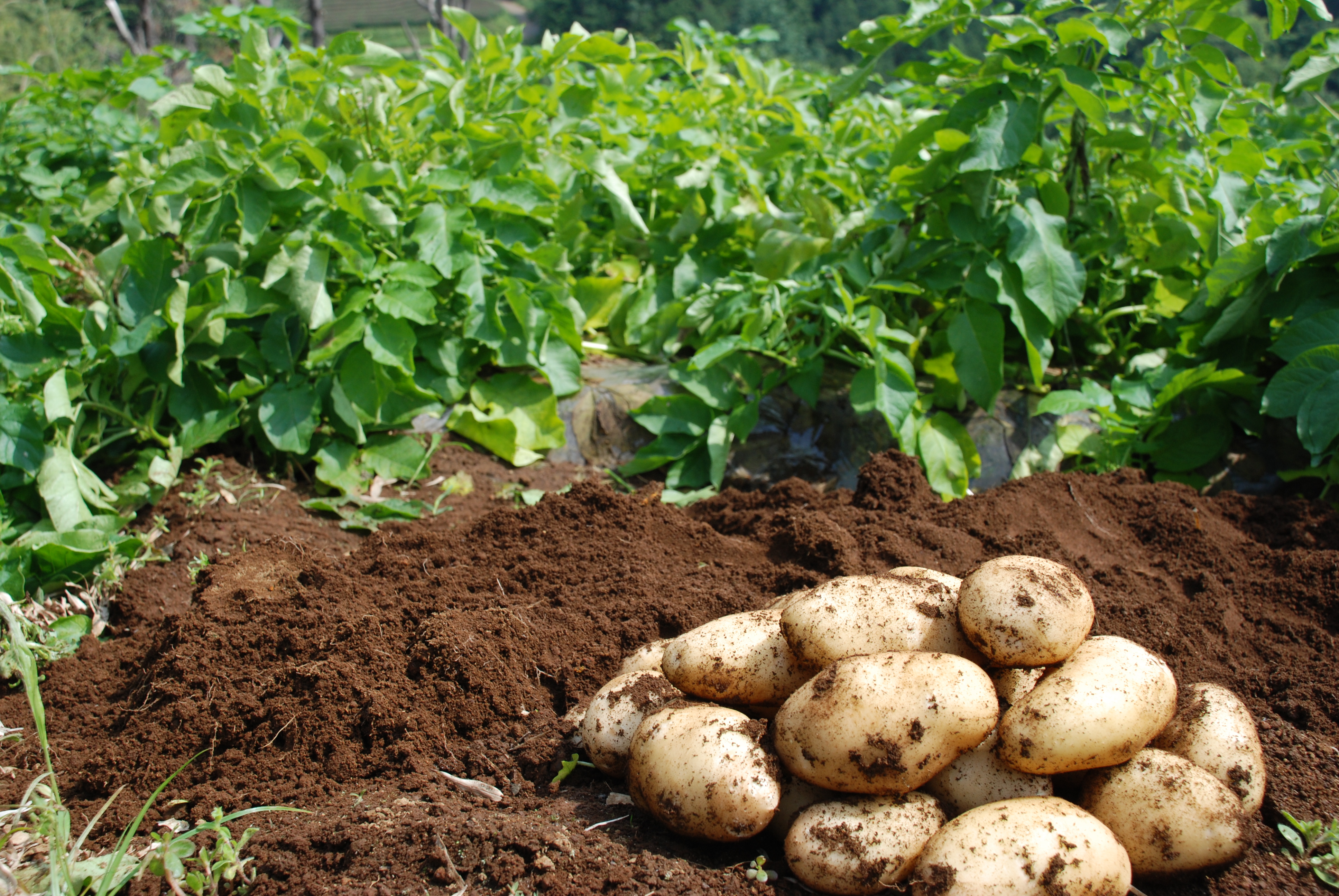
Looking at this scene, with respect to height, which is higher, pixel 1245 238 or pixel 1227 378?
pixel 1245 238

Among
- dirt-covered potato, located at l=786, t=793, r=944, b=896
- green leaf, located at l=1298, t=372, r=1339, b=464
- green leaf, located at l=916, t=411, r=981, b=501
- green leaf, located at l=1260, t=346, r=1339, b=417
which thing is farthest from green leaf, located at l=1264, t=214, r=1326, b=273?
dirt-covered potato, located at l=786, t=793, r=944, b=896

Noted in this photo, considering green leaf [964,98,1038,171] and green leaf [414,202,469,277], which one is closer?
green leaf [964,98,1038,171]

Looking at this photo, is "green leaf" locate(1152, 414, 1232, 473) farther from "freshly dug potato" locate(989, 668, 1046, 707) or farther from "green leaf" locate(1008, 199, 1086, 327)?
"freshly dug potato" locate(989, 668, 1046, 707)

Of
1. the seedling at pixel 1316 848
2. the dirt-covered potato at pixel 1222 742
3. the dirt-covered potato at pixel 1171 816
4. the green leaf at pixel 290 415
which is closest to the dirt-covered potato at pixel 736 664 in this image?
the dirt-covered potato at pixel 1171 816

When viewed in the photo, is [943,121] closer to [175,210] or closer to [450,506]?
[450,506]

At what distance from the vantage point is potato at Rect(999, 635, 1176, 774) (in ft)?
5.04

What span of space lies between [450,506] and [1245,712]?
7.97 feet

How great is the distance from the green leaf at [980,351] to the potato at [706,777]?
82.5 inches

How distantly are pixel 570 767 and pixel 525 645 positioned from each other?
14.5 inches

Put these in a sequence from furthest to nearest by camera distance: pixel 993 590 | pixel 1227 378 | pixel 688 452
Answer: pixel 688 452
pixel 1227 378
pixel 993 590

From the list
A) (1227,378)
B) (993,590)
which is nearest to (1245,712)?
(993,590)

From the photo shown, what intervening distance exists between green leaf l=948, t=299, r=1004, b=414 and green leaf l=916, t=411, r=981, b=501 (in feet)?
0.50

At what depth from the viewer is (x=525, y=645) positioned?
214 cm

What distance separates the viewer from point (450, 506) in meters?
3.19
